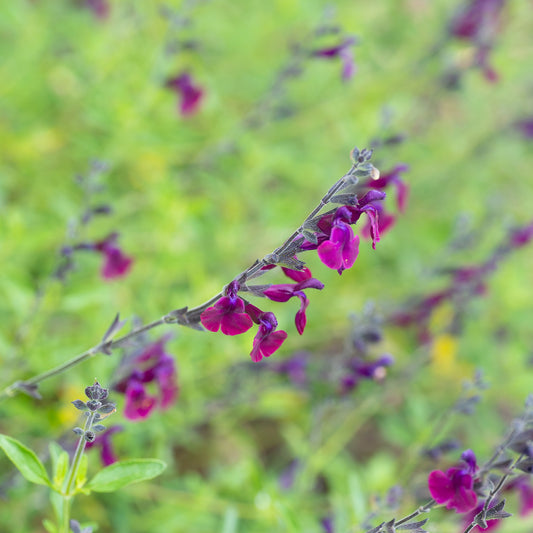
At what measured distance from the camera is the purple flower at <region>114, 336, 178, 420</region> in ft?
8.32

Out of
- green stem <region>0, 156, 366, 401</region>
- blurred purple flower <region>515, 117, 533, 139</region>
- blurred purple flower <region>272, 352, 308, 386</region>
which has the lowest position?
green stem <region>0, 156, 366, 401</region>

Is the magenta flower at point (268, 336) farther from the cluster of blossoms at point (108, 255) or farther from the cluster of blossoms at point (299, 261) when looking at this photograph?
the cluster of blossoms at point (108, 255)

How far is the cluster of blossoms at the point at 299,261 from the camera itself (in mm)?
1794

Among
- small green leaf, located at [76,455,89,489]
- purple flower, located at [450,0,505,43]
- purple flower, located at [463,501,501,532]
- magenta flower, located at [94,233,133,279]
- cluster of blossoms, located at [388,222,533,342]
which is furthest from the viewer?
purple flower, located at [450,0,505,43]

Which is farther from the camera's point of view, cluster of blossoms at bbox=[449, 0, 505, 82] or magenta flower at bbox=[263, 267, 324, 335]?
cluster of blossoms at bbox=[449, 0, 505, 82]

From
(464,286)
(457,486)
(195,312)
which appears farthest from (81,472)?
(464,286)

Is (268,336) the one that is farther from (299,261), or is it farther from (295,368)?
(295,368)

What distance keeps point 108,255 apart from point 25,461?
1.43 m

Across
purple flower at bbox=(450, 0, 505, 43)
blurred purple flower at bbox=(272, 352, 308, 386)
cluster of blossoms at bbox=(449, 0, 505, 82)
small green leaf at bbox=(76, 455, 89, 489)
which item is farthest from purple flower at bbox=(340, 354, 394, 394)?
purple flower at bbox=(450, 0, 505, 43)

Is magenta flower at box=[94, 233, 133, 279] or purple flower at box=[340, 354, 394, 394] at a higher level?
magenta flower at box=[94, 233, 133, 279]

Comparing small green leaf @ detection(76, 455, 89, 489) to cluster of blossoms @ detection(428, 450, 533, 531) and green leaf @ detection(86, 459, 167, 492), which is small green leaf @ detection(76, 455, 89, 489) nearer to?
green leaf @ detection(86, 459, 167, 492)

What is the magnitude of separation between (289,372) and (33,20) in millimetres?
3727

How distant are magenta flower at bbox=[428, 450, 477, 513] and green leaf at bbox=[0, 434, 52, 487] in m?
1.31

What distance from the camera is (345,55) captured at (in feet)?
12.8
